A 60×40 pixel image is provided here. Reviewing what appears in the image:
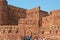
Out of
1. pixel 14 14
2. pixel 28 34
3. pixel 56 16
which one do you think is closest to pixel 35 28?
pixel 28 34

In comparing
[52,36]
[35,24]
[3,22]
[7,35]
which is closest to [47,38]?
[52,36]

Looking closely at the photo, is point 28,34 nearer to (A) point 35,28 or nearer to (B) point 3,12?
(A) point 35,28

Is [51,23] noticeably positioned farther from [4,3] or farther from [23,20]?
[4,3]

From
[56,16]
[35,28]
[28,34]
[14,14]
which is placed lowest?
[28,34]

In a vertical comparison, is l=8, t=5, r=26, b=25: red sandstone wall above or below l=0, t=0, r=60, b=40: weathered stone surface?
above

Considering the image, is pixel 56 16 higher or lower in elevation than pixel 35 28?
higher

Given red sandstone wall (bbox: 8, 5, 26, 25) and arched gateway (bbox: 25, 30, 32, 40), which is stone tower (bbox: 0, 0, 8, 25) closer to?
red sandstone wall (bbox: 8, 5, 26, 25)

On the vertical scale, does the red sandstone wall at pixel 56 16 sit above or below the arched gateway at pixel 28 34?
above

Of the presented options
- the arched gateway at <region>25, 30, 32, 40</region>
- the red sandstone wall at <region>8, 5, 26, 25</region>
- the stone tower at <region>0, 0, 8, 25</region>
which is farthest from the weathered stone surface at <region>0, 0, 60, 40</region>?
the red sandstone wall at <region>8, 5, 26, 25</region>

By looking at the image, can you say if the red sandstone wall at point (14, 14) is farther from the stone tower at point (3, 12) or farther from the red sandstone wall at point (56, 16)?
the red sandstone wall at point (56, 16)

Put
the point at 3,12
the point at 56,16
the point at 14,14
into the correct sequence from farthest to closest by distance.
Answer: the point at 14,14 → the point at 3,12 → the point at 56,16

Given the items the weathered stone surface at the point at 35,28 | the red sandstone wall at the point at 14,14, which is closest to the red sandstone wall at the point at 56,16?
the weathered stone surface at the point at 35,28

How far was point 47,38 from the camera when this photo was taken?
30500mm

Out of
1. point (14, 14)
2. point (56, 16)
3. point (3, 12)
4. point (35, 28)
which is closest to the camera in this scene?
point (35, 28)
